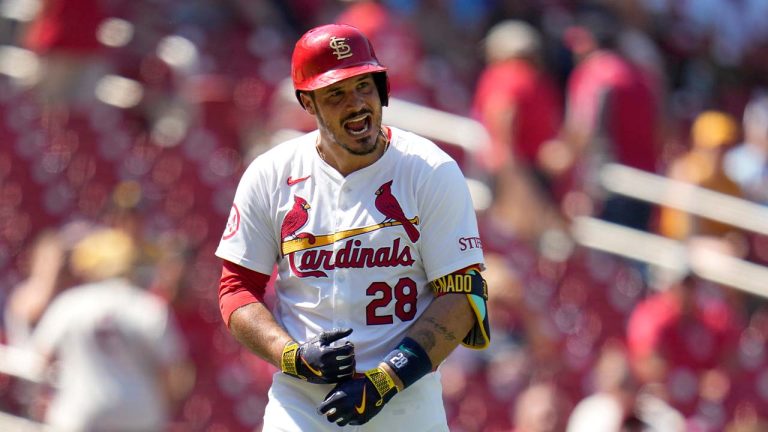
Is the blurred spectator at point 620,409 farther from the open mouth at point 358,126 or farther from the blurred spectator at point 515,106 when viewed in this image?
the open mouth at point 358,126

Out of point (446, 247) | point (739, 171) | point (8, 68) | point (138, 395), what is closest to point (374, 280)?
point (446, 247)

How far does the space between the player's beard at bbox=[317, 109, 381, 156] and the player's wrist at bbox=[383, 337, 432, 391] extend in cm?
54

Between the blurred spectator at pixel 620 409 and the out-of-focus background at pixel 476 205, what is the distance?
1cm

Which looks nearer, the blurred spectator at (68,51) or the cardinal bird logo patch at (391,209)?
the cardinal bird logo patch at (391,209)

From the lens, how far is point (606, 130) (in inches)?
372

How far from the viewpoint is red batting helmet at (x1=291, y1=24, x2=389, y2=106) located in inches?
176

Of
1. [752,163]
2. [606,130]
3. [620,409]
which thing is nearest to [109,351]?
[620,409]

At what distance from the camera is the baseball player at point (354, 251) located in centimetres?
452

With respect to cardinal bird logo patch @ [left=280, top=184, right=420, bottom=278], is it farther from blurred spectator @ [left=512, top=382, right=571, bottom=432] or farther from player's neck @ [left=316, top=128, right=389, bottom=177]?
blurred spectator @ [left=512, top=382, right=571, bottom=432]

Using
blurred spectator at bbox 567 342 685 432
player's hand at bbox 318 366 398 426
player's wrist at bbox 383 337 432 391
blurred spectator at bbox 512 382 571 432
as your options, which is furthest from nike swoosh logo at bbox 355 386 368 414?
blurred spectator at bbox 512 382 571 432

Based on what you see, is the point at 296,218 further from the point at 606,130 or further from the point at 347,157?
the point at 606,130

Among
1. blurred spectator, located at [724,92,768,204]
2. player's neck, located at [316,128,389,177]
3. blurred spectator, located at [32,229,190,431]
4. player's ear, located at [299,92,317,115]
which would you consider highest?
player's ear, located at [299,92,317,115]

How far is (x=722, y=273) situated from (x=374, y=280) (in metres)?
5.04

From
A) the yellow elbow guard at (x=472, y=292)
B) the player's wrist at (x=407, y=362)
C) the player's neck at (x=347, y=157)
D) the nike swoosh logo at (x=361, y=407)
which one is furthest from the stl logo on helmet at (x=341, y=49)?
the nike swoosh logo at (x=361, y=407)
